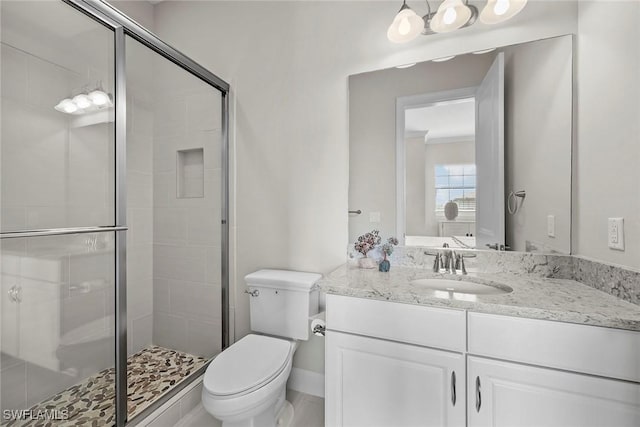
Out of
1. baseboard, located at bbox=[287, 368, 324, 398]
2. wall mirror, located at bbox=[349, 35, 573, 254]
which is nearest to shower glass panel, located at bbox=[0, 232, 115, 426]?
baseboard, located at bbox=[287, 368, 324, 398]

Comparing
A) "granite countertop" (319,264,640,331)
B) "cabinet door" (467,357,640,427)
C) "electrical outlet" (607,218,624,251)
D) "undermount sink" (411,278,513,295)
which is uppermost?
"electrical outlet" (607,218,624,251)

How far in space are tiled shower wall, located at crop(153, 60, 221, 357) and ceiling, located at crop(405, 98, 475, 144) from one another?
1.27m

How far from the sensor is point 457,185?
4.84 feet

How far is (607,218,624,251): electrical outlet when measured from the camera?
39.7 inches

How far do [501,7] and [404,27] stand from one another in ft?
1.39

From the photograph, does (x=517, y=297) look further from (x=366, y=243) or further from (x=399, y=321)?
(x=366, y=243)

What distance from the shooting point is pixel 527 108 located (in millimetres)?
1353

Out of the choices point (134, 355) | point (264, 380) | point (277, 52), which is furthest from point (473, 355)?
point (134, 355)

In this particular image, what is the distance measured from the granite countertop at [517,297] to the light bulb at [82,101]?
151 centimetres

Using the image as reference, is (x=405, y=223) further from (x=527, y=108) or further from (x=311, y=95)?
(x=311, y=95)

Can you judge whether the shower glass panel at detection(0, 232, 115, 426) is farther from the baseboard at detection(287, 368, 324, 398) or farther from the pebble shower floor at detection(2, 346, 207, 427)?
the baseboard at detection(287, 368, 324, 398)

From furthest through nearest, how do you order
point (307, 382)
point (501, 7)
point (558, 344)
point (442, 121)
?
point (307, 382) < point (442, 121) < point (501, 7) < point (558, 344)

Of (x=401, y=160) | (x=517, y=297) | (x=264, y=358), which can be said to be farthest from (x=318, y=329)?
(x=401, y=160)

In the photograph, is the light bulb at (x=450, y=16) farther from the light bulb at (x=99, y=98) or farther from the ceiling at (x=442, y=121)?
the light bulb at (x=99, y=98)
